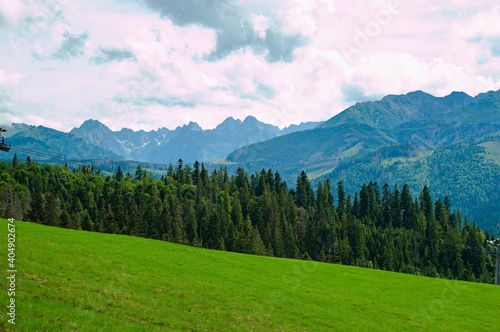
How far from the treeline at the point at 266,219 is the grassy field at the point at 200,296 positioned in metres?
69.6

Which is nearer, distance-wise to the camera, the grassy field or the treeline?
the grassy field

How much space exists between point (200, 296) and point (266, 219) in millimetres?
125138

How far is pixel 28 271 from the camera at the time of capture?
2775 centimetres

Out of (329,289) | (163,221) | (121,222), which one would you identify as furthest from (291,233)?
(329,289)

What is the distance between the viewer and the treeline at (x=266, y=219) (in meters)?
136

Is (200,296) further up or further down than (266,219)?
further up

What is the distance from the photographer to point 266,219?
156 meters

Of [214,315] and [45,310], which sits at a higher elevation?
[45,310]

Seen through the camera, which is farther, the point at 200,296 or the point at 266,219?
the point at 266,219

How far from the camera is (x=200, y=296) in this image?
107 feet

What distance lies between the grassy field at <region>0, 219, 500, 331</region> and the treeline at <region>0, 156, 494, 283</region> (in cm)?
6964

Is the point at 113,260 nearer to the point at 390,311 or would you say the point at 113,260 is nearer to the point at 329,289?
the point at 329,289

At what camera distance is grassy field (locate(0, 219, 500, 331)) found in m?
23.2

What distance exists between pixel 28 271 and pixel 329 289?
36711 millimetres
